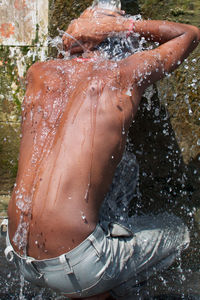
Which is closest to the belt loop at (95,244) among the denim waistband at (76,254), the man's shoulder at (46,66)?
the denim waistband at (76,254)

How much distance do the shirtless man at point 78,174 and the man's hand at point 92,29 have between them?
0.43 ft

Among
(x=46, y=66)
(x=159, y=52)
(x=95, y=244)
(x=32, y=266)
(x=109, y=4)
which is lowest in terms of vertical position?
(x=32, y=266)

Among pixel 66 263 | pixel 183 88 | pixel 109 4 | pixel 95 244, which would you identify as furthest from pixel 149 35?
pixel 66 263

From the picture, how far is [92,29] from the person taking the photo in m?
2.34

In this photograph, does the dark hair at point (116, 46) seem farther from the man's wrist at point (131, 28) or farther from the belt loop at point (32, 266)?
the belt loop at point (32, 266)

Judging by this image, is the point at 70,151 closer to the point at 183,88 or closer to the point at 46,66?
the point at 46,66

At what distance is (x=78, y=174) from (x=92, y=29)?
3.01ft

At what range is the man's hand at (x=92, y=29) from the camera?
2.33m

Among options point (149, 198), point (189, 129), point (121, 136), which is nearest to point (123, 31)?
point (121, 136)

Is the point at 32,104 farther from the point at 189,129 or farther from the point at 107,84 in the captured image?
the point at 189,129

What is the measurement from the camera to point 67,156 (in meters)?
1.92

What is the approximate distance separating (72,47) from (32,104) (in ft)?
1.57

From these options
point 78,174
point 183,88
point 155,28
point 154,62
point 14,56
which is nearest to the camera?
point 78,174

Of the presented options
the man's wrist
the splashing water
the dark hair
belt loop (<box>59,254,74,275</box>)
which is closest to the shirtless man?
belt loop (<box>59,254,74,275</box>)
